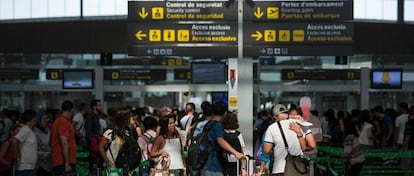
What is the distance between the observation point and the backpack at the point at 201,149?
8453 mm

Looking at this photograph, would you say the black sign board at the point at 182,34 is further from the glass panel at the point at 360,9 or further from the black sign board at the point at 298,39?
the glass panel at the point at 360,9

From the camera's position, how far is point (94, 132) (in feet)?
43.4

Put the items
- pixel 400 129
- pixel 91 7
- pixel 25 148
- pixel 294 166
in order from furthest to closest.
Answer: pixel 91 7, pixel 400 129, pixel 25 148, pixel 294 166

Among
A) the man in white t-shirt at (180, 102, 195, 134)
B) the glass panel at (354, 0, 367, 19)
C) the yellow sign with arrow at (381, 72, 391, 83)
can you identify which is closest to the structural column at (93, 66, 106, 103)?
the yellow sign with arrow at (381, 72, 391, 83)

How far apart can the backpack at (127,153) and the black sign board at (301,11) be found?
347 cm

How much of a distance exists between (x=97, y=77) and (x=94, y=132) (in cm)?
1180

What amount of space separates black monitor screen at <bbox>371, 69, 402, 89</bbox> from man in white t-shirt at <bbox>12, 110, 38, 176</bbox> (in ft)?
55.3

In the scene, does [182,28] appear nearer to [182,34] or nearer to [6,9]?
[182,34]

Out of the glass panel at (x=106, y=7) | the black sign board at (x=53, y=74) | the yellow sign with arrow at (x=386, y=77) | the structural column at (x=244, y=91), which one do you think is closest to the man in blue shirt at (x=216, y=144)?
the structural column at (x=244, y=91)

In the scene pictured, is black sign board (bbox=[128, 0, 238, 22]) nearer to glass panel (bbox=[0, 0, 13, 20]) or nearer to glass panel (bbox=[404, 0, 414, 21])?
glass panel (bbox=[404, 0, 414, 21])

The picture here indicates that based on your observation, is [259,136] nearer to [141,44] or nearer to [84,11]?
[141,44]

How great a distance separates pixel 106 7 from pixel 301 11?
17.9 meters

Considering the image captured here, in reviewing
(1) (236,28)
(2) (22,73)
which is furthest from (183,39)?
(2) (22,73)

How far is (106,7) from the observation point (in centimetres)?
2908
